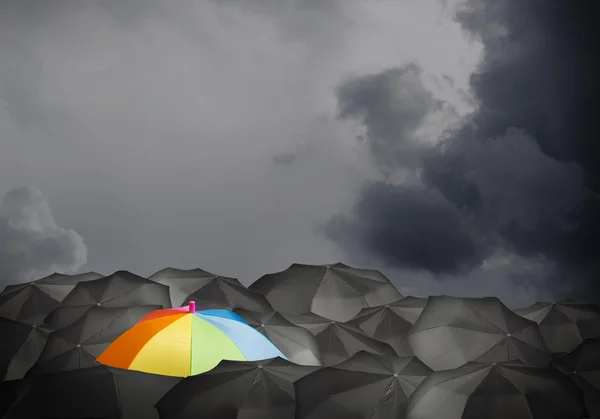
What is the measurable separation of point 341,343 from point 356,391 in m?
2.74

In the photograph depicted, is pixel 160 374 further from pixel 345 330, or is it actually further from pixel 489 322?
pixel 489 322

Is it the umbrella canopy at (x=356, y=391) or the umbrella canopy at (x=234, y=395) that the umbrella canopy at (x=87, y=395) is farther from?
the umbrella canopy at (x=356, y=391)

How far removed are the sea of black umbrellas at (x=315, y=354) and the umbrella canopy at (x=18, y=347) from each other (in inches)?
0.8

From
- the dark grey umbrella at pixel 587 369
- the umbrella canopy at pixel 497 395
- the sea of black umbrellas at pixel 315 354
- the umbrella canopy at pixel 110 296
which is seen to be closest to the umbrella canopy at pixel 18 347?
the sea of black umbrellas at pixel 315 354

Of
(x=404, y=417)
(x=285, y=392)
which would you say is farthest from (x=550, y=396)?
(x=285, y=392)

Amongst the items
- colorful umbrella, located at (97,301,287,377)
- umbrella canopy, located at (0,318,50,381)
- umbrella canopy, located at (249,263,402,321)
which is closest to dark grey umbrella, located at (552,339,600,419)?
colorful umbrella, located at (97,301,287,377)

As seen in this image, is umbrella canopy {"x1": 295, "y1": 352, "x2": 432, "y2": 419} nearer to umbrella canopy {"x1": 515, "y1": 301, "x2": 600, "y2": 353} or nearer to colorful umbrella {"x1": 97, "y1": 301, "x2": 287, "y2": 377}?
colorful umbrella {"x1": 97, "y1": 301, "x2": 287, "y2": 377}

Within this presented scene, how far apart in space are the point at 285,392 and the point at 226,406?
2.32ft

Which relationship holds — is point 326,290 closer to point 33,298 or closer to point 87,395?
point 33,298

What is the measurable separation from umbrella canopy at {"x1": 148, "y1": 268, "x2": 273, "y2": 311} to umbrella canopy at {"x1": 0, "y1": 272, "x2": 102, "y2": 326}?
2073 mm

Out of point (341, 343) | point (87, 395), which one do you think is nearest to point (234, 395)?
point (87, 395)

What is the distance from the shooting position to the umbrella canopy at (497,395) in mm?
9227

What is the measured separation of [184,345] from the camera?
1051 centimetres

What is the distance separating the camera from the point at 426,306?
13406mm
